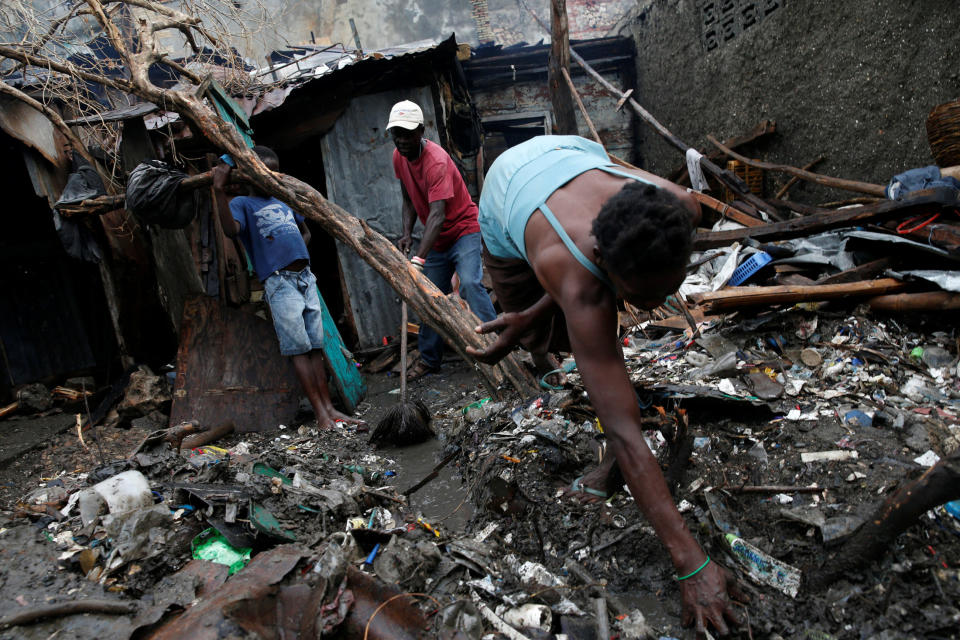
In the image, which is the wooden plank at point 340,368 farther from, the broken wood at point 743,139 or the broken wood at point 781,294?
the broken wood at point 743,139

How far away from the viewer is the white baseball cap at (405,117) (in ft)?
13.6

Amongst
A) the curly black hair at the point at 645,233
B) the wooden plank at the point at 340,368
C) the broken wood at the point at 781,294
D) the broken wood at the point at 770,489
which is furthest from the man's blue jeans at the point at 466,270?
the curly black hair at the point at 645,233

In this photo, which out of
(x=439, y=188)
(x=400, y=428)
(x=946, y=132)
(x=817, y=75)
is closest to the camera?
(x=400, y=428)

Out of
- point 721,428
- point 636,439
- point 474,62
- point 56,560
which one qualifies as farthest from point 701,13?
point 56,560

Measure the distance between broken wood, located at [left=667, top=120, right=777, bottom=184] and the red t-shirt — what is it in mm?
4144

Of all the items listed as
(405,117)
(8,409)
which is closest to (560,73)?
(405,117)

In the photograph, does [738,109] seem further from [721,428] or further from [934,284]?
[721,428]

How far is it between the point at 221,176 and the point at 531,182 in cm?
298

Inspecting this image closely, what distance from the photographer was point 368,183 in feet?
21.7

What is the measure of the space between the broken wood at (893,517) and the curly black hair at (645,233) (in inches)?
33.8

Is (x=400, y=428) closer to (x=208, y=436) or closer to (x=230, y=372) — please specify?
(x=208, y=436)

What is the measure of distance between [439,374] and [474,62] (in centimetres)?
683

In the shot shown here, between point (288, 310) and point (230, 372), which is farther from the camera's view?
point (230, 372)

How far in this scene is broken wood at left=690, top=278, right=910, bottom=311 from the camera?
3.37 m
